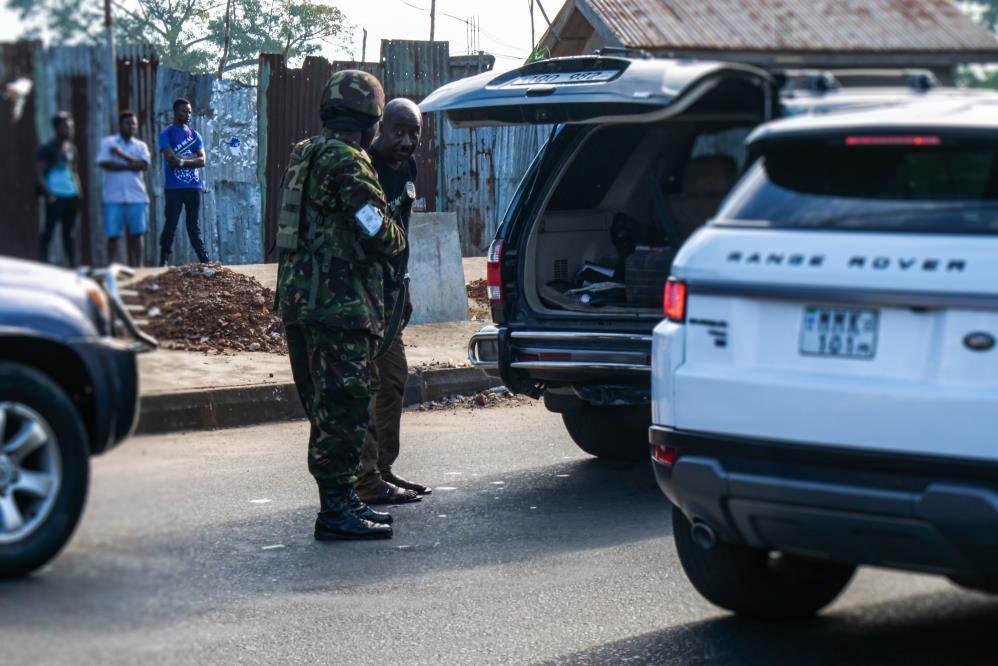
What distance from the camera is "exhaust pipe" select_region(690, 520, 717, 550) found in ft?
12.5

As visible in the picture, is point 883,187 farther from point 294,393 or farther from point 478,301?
point 478,301

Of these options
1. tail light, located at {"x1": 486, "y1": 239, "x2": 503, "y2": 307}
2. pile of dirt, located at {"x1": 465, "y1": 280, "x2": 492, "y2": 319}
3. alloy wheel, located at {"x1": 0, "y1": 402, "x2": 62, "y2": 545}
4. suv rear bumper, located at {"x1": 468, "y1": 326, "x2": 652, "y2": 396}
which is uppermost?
alloy wheel, located at {"x1": 0, "y1": 402, "x2": 62, "y2": 545}

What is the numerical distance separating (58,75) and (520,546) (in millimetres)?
4596

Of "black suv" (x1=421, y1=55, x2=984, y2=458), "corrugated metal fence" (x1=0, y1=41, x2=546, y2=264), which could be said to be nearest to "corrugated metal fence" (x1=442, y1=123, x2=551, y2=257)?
"black suv" (x1=421, y1=55, x2=984, y2=458)

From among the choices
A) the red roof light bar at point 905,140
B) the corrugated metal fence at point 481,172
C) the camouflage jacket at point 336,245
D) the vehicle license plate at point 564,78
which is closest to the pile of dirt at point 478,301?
the corrugated metal fence at point 481,172

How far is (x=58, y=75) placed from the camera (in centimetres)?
112

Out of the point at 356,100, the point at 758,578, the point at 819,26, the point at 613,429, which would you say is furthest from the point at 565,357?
the point at 819,26

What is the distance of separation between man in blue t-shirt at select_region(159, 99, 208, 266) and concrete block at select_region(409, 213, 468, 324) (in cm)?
950

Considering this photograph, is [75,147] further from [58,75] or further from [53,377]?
[53,377]

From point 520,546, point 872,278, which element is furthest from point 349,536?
point 872,278

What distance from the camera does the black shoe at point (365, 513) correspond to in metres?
5.72

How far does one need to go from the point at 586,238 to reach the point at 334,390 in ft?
8.03

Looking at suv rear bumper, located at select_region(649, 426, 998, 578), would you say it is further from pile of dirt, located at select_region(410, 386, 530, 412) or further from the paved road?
pile of dirt, located at select_region(410, 386, 530, 412)

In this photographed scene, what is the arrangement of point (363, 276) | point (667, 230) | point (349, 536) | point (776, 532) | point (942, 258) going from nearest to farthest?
1. point (942, 258)
2. point (776, 532)
3. point (363, 276)
4. point (349, 536)
5. point (667, 230)
